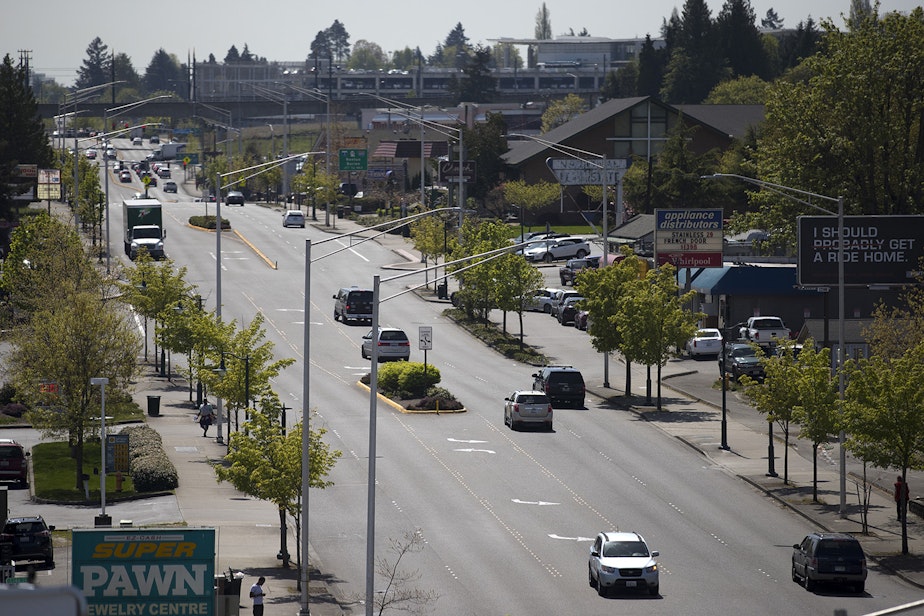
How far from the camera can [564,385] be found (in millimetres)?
59062

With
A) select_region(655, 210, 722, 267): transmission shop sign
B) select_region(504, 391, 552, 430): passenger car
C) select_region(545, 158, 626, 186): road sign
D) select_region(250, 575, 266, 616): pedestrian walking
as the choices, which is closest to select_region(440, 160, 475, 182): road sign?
select_region(545, 158, 626, 186): road sign

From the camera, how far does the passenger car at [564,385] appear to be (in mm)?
59000

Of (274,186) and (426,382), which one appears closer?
(426,382)

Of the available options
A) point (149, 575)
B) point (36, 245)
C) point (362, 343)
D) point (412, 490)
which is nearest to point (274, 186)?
point (36, 245)

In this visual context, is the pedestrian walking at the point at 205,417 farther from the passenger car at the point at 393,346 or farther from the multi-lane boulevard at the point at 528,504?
the passenger car at the point at 393,346

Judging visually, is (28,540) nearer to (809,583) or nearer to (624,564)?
(624,564)

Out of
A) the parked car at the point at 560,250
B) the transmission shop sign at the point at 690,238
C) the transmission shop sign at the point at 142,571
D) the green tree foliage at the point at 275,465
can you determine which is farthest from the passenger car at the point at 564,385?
the parked car at the point at 560,250

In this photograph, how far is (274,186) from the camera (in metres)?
163

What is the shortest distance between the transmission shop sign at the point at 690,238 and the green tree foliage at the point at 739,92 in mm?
97893

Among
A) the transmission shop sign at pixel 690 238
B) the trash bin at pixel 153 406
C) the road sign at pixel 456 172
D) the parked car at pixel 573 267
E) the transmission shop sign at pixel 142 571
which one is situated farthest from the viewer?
the road sign at pixel 456 172

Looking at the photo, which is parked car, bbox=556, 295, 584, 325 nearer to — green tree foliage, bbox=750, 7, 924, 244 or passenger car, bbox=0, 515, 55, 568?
green tree foliage, bbox=750, 7, 924, 244

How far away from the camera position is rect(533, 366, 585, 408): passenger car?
59.0 m

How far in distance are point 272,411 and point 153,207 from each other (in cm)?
5965

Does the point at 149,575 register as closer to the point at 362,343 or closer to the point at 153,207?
the point at 362,343
